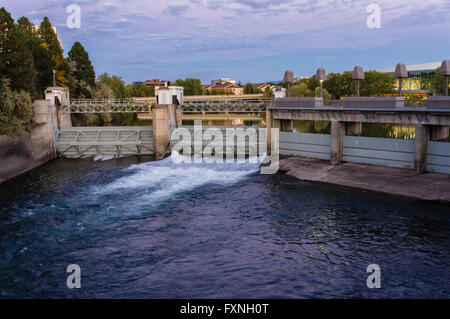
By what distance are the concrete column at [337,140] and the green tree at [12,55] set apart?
32019 mm

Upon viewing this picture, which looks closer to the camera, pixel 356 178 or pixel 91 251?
pixel 91 251

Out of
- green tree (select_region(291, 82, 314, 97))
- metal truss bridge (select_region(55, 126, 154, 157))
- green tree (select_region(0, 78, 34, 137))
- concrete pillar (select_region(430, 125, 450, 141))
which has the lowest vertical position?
metal truss bridge (select_region(55, 126, 154, 157))

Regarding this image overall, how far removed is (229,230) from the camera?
2083 centimetres

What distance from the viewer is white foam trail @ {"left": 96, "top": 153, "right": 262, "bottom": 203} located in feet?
95.3

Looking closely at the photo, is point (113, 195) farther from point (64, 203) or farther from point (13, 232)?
point (13, 232)

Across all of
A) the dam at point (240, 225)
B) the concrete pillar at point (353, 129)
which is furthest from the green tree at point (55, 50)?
the concrete pillar at point (353, 129)

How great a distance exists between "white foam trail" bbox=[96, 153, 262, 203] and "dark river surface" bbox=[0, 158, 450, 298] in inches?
12.0

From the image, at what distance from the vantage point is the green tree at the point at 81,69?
80.2m

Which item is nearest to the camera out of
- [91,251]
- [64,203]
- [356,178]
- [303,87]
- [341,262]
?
[341,262]

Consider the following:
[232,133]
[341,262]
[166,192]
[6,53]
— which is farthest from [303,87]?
[341,262]

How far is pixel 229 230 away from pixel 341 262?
Result: 6.07 meters

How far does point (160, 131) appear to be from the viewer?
4212cm

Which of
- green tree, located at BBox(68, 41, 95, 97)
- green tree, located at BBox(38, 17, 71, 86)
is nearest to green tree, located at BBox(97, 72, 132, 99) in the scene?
green tree, located at BBox(68, 41, 95, 97)

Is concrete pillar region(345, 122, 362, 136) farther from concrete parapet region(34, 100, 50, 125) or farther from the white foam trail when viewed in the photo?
concrete parapet region(34, 100, 50, 125)
